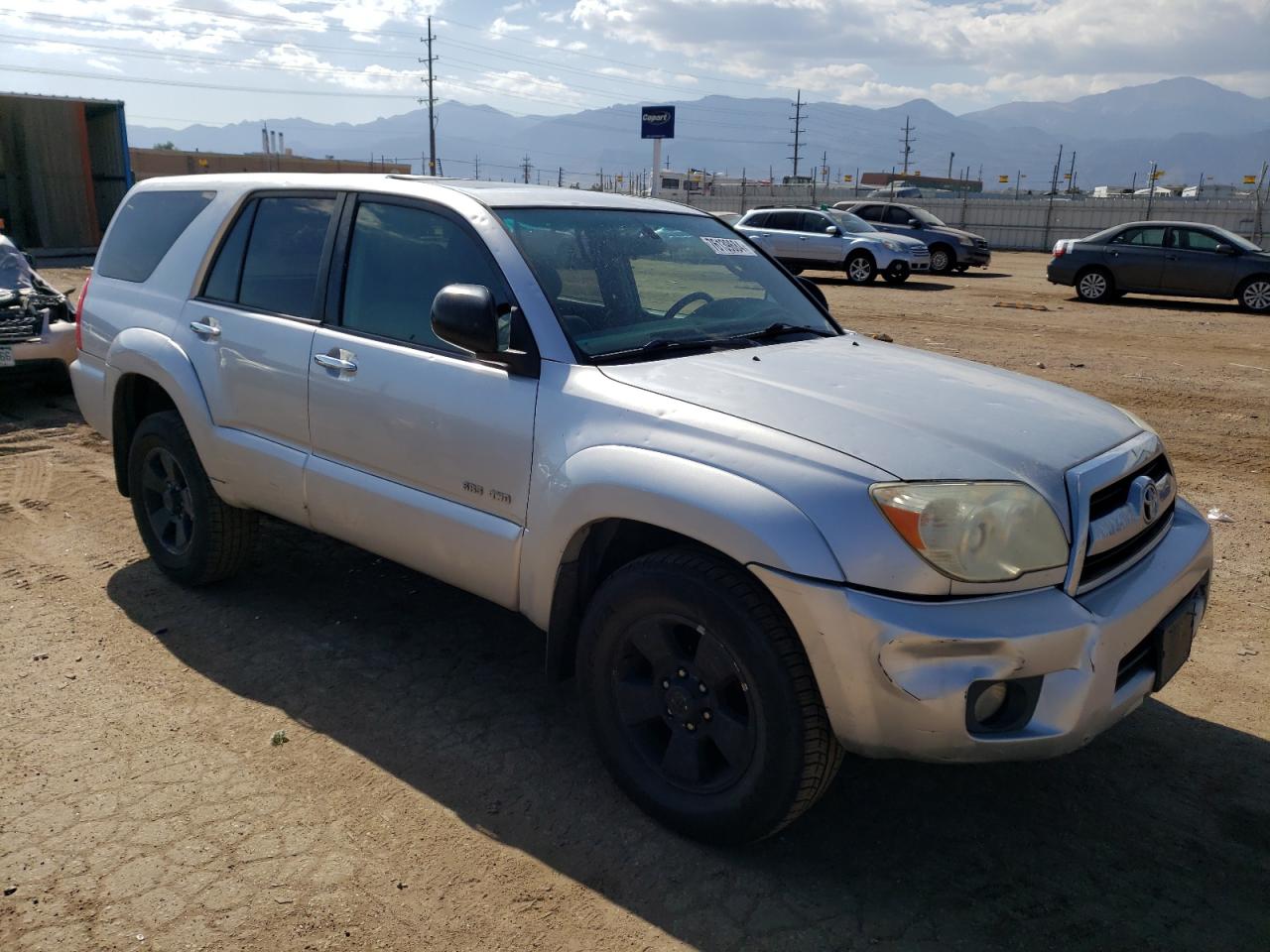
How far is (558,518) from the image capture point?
304 cm

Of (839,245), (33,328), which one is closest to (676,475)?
(33,328)

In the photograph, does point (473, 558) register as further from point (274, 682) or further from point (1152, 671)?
point (1152, 671)

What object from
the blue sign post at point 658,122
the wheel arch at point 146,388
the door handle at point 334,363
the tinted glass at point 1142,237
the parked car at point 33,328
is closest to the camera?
the door handle at point 334,363

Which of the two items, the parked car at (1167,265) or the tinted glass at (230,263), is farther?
the parked car at (1167,265)

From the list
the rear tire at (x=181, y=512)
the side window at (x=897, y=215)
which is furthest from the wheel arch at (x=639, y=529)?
the side window at (x=897, y=215)

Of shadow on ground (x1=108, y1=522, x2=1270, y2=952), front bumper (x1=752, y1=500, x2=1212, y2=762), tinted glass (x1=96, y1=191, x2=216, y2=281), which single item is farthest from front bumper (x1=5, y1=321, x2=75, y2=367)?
front bumper (x1=752, y1=500, x2=1212, y2=762)

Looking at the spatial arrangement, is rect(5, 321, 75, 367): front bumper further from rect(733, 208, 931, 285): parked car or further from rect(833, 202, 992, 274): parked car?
rect(833, 202, 992, 274): parked car

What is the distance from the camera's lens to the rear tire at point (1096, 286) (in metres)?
17.8

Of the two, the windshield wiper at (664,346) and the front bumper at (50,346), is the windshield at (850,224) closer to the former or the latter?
the front bumper at (50,346)

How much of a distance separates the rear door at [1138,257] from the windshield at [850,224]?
578cm

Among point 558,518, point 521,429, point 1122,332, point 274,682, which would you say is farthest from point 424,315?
point 1122,332

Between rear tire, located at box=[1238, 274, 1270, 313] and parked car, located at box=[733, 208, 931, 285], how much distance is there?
22.2 feet

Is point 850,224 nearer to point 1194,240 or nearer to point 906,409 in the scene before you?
point 1194,240

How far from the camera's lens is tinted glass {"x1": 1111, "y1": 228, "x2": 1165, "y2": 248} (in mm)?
17297
